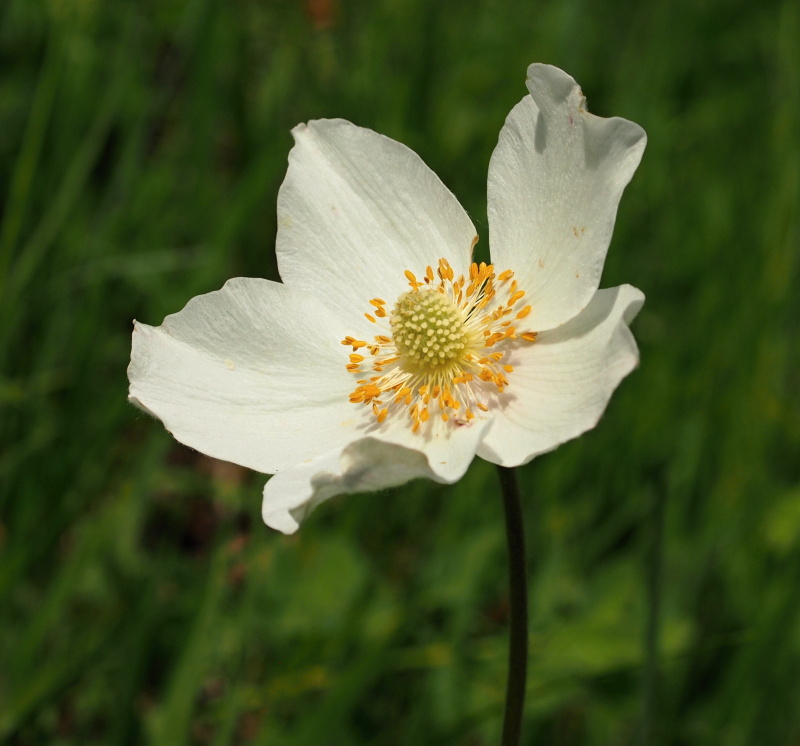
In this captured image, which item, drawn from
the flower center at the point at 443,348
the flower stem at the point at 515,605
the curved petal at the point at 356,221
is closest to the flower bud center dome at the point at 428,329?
the flower center at the point at 443,348

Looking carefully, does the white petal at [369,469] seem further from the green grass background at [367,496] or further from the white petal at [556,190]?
the green grass background at [367,496]

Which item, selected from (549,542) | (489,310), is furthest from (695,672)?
(489,310)

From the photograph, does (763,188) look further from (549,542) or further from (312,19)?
(312,19)

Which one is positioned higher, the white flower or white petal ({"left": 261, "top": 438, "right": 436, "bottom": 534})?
the white flower

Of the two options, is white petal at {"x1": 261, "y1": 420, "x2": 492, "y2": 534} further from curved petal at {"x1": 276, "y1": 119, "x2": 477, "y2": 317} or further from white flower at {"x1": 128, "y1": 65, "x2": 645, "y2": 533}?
curved petal at {"x1": 276, "y1": 119, "x2": 477, "y2": 317}

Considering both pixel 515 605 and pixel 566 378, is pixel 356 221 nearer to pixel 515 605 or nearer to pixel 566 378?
pixel 566 378

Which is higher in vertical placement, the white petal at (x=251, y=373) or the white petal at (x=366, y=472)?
the white petal at (x=251, y=373)

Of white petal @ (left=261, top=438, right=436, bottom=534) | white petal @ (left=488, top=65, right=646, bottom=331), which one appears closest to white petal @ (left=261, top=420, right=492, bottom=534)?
white petal @ (left=261, top=438, right=436, bottom=534)
